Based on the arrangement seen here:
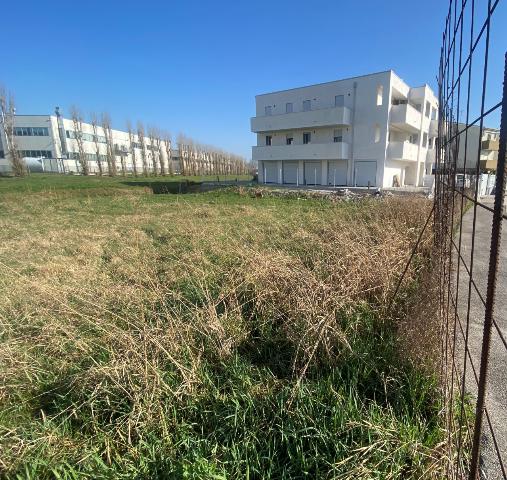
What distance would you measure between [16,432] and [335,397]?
228 cm

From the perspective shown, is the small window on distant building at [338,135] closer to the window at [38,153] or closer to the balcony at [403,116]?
the balcony at [403,116]

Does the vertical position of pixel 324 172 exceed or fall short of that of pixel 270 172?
it falls short

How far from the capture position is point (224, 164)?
75000mm

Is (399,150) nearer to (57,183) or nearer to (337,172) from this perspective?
(337,172)

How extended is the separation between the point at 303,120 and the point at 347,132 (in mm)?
4011

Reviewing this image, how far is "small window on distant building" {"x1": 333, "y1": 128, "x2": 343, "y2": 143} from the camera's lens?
26.2 meters

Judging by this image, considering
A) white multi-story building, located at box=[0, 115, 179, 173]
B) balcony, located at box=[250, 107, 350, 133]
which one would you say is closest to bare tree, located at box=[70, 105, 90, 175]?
white multi-story building, located at box=[0, 115, 179, 173]

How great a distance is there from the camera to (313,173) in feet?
91.5

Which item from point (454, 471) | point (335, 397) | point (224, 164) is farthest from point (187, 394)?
point (224, 164)

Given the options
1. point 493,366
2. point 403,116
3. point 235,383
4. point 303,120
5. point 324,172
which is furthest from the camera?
point 324,172

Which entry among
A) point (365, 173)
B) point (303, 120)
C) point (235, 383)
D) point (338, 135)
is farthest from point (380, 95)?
point (235, 383)

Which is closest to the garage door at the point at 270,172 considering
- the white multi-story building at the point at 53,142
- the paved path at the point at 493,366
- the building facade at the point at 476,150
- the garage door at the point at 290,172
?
the garage door at the point at 290,172

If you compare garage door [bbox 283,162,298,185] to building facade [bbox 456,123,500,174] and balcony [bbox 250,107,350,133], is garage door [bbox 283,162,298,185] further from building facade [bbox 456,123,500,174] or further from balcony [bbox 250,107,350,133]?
building facade [bbox 456,123,500,174]

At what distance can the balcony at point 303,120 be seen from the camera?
2448cm
